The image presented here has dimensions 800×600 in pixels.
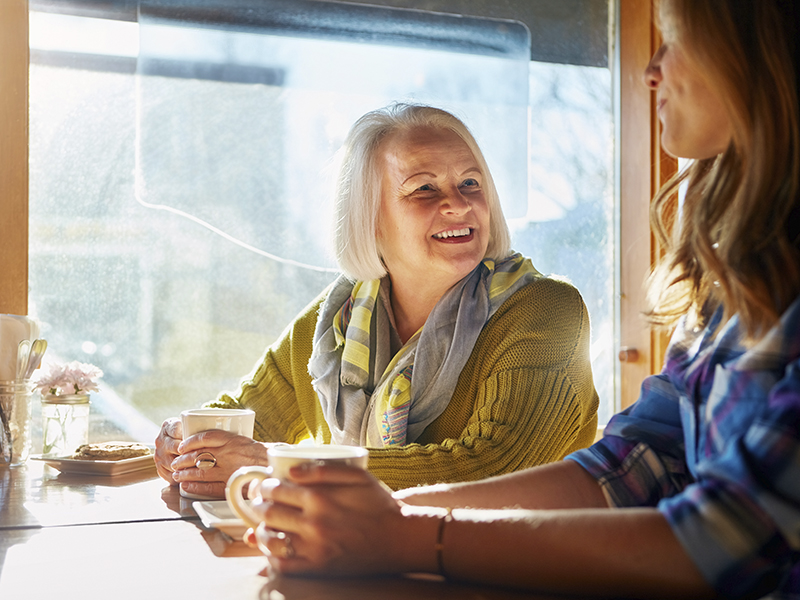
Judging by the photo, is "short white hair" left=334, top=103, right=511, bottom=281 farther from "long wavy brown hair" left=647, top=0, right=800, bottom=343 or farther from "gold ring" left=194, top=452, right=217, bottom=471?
"long wavy brown hair" left=647, top=0, right=800, bottom=343

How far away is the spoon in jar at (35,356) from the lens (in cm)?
166

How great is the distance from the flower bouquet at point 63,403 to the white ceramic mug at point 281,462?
40.6 inches

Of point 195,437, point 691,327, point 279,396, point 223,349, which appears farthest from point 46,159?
point 691,327

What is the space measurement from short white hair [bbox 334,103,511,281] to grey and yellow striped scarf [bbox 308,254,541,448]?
0.18 ft

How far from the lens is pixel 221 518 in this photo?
0.99m

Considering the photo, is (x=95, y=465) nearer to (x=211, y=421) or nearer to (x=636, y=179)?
(x=211, y=421)

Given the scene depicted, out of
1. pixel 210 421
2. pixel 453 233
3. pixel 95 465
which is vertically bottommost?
pixel 95 465

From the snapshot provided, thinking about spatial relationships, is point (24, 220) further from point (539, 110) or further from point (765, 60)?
point (765, 60)

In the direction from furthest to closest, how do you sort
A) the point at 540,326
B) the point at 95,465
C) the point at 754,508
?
the point at 540,326
the point at 95,465
the point at 754,508

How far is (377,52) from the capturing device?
8.87ft

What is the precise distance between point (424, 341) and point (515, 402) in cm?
30

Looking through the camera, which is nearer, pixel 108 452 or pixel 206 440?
pixel 206 440

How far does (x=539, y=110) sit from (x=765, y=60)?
217 cm

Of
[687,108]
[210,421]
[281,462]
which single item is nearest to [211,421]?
[210,421]
